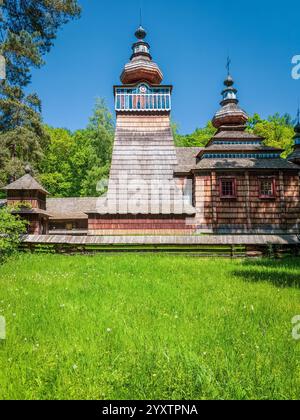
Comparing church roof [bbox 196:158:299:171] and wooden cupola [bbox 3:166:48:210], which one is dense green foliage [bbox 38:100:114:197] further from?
church roof [bbox 196:158:299:171]

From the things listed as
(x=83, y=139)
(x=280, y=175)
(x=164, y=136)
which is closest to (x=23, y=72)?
(x=164, y=136)

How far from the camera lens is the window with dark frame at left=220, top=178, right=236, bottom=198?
2253cm

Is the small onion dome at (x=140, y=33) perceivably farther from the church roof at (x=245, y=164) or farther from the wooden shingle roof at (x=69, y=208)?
the wooden shingle roof at (x=69, y=208)

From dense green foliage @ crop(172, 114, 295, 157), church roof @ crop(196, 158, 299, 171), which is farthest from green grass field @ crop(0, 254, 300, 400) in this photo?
dense green foliage @ crop(172, 114, 295, 157)

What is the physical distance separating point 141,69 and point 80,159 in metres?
23.9

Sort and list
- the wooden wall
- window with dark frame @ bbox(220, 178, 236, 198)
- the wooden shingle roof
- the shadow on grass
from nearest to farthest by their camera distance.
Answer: the shadow on grass
the wooden wall
window with dark frame @ bbox(220, 178, 236, 198)
the wooden shingle roof

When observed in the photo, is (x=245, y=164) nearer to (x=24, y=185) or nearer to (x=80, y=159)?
(x=24, y=185)

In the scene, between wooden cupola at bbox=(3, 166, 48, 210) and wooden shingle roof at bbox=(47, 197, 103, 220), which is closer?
wooden cupola at bbox=(3, 166, 48, 210)

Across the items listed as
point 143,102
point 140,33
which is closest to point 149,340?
point 143,102

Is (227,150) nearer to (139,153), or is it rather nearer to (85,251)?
(139,153)

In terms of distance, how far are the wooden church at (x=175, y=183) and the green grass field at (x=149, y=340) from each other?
538 inches

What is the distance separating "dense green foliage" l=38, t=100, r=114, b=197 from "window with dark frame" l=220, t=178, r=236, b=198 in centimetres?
2057

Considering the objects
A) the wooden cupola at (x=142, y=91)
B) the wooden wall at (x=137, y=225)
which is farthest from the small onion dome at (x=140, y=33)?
the wooden wall at (x=137, y=225)

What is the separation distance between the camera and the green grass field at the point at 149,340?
2762 mm
